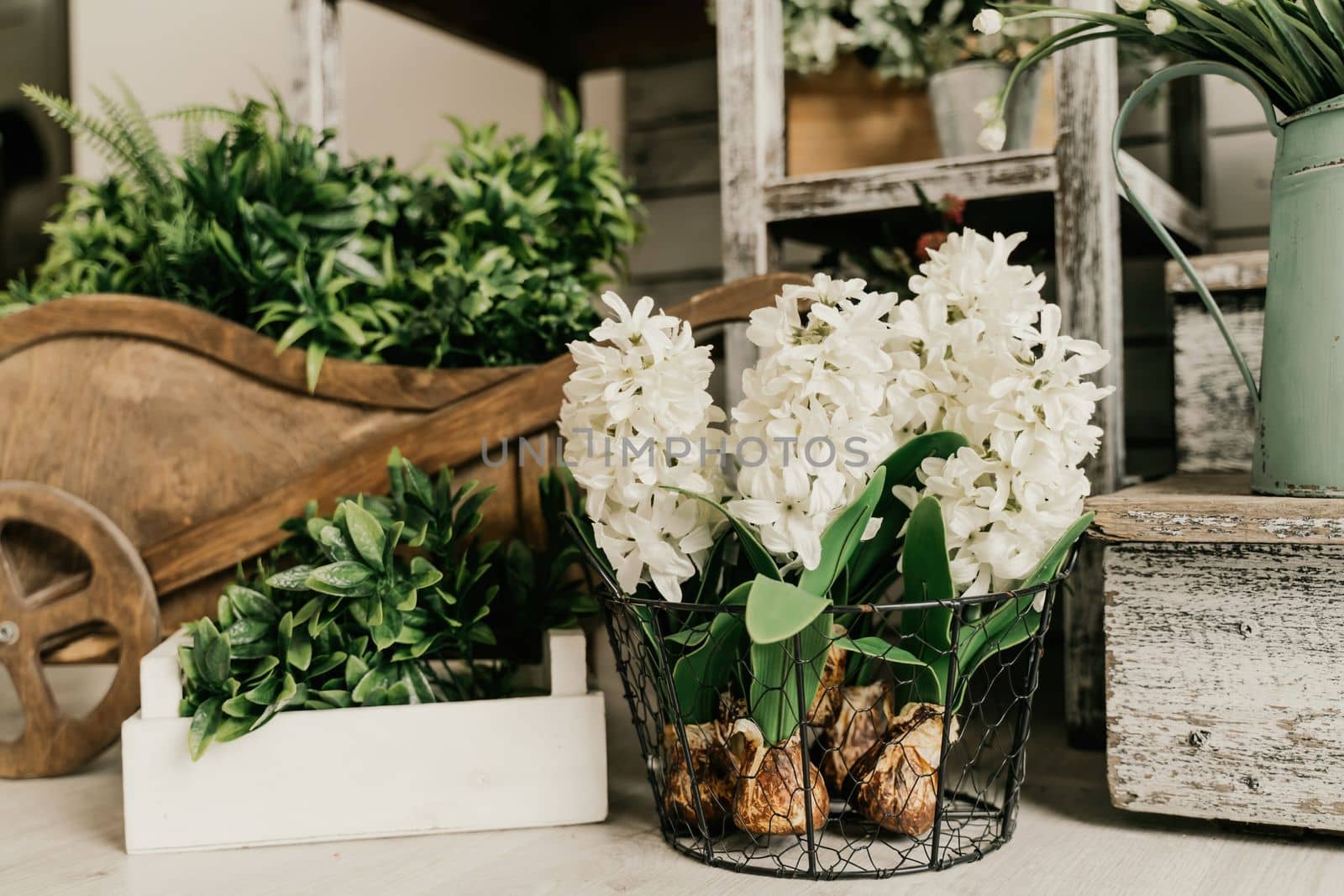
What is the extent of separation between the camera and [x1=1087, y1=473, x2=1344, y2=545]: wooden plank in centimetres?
80

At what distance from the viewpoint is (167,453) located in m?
1.19

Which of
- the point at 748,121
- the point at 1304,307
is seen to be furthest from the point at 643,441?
the point at 748,121

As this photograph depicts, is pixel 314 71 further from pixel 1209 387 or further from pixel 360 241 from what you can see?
pixel 1209 387

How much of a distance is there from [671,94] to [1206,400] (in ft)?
4.15

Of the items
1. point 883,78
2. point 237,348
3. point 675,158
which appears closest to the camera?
point 237,348

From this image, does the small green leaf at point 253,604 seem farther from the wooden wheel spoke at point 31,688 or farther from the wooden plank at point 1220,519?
the wooden plank at point 1220,519

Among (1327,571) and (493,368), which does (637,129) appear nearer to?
(493,368)

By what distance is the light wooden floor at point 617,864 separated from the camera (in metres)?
0.78

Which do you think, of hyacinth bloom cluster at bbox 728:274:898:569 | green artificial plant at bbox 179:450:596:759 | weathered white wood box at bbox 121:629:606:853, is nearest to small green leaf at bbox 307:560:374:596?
green artificial plant at bbox 179:450:596:759

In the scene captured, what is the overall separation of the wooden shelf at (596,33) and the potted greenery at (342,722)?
4.38 ft

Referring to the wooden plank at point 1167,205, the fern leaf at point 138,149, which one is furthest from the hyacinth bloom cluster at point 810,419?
the fern leaf at point 138,149

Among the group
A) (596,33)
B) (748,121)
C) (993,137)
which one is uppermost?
(596,33)

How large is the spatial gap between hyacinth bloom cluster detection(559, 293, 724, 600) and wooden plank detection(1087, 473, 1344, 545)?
33 cm

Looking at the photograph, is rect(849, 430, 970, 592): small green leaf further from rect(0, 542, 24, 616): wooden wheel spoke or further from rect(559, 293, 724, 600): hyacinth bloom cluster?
rect(0, 542, 24, 616): wooden wheel spoke
